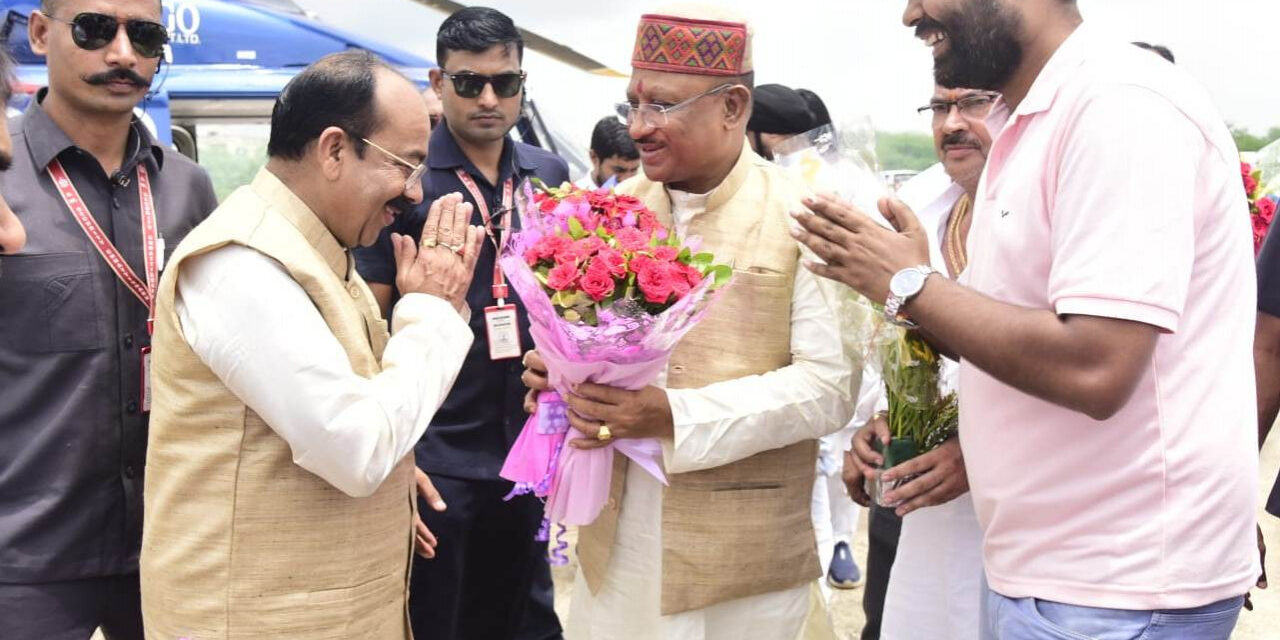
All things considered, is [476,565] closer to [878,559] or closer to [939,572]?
[878,559]

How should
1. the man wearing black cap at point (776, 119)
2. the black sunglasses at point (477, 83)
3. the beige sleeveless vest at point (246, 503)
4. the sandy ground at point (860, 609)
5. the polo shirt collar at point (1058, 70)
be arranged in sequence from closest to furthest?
1. the polo shirt collar at point (1058, 70)
2. the beige sleeveless vest at point (246, 503)
3. the black sunglasses at point (477, 83)
4. the sandy ground at point (860, 609)
5. the man wearing black cap at point (776, 119)

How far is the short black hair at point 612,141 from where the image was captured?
292 inches

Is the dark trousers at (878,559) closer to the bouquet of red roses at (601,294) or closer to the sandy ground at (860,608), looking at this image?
the bouquet of red roses at (601,294)

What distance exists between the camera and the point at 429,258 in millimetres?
2488

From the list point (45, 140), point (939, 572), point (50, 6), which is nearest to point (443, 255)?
point (45, 140)

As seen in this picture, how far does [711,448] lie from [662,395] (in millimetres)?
180

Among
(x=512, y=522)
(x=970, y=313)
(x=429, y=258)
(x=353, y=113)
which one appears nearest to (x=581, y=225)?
(x=429, y=258)

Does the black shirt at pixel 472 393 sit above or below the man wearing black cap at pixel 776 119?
below

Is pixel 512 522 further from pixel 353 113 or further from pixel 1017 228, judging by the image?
pixel 1017 228

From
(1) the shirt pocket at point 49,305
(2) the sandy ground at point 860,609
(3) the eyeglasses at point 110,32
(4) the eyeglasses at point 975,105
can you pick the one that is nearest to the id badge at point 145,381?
(1) the shirt pocket at point 49,305

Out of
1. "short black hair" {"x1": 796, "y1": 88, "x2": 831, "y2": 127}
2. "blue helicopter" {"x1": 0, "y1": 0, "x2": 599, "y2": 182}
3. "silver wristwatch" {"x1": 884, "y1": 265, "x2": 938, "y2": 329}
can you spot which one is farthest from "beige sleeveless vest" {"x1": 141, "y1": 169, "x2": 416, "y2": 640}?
"blue helicopter" {"x1": 0, "y1": 0, "x2": 599, "y2": 182}

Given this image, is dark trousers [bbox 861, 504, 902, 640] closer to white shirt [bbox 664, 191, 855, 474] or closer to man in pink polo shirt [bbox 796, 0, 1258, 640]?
white shirt [bbox 664, 191, 855, 474]

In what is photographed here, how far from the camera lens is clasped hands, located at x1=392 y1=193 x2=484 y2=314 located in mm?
2463

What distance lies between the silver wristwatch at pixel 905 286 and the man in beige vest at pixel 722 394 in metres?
0.85
